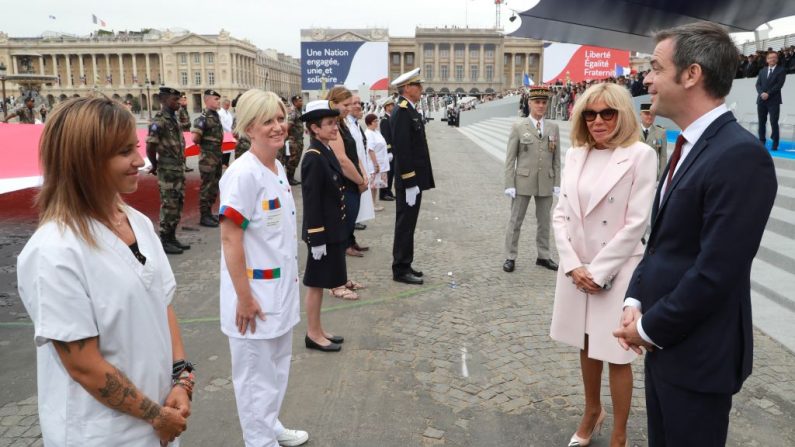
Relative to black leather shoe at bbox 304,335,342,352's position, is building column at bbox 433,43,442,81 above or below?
above

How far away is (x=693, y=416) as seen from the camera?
196cm

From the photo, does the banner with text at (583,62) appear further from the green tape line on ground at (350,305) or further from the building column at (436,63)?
the building column at (436,63)

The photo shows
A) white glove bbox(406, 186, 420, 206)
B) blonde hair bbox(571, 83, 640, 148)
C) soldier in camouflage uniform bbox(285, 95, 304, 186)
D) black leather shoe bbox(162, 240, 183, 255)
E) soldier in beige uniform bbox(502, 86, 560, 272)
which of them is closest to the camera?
blonde hair bbox(571, 83, 640, 148)

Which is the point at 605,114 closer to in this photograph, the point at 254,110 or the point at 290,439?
the point at 254,110

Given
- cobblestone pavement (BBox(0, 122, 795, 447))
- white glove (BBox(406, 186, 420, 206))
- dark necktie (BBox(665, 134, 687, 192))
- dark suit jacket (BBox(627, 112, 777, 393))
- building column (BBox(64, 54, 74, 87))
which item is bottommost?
cobblestone pavement (BBox(0, 122, 795, 447))

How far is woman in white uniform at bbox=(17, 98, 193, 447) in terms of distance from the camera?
58.9 inches

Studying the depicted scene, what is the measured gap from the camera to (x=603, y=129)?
3.15 metres

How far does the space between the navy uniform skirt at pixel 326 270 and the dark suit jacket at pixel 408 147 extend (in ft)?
5.88

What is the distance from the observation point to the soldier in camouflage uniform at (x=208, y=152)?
965 centimetres

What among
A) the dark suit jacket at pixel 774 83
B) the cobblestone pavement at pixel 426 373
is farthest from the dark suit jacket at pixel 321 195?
the dark suit jacket at pixel 774 83

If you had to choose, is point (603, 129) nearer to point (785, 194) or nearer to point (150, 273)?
point (150, 273)

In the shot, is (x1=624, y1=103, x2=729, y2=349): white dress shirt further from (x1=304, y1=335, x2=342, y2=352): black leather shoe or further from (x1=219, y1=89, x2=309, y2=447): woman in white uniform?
(x1=304, y1=335, x2=342, y2=352): black leather shoe

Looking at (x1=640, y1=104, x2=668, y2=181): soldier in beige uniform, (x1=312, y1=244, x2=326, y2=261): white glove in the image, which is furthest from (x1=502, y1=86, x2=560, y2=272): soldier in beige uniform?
(x1=312, y1=244, x2=326, y2=261): white glove

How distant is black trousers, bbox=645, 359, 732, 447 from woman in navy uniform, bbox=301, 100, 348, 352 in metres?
2.85
